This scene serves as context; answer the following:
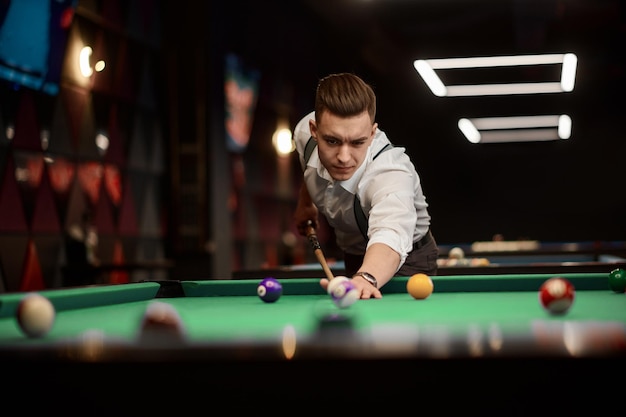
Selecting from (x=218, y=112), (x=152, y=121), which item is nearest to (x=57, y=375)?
(x=152, y=121)

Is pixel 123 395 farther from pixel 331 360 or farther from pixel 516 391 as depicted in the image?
pixel 516 391

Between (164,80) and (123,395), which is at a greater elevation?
(164,80)

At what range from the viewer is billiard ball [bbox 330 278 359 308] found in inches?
73.5

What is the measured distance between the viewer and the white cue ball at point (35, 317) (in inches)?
55.4

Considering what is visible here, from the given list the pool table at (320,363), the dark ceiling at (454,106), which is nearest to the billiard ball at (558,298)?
the pool table at (320,363)

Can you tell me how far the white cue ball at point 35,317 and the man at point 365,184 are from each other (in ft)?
3.21

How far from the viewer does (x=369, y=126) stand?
268 centimetres

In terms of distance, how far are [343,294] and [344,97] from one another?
998 millimetres

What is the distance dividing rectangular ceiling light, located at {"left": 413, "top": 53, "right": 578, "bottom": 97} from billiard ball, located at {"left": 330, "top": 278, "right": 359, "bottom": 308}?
4128 mm

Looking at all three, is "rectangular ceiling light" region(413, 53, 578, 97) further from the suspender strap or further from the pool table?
the pool table

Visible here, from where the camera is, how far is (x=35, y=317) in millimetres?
1414

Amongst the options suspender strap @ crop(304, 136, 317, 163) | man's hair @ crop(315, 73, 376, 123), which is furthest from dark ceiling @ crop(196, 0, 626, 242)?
man's hair @ crop(315, 73, 376, 123)

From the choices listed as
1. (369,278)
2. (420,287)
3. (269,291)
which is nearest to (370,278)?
(369,278)

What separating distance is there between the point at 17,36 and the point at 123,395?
185 inches
